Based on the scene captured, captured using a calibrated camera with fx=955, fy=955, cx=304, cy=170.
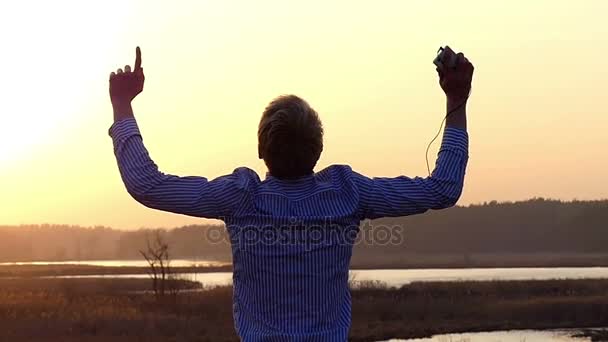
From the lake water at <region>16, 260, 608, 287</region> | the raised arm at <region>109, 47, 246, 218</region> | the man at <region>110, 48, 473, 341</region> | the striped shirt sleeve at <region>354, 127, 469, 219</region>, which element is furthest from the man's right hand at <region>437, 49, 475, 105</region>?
the lake water at <region>16, 260, 608, 287</region>

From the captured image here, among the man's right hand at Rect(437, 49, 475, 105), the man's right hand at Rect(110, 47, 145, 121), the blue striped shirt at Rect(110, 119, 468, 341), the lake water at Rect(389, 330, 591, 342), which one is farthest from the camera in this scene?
the lake water at Rect(389, 330, 591, 342)

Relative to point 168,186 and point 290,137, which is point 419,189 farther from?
point 168,186

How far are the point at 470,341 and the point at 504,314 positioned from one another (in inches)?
310

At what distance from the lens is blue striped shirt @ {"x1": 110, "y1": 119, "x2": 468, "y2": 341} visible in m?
2.54

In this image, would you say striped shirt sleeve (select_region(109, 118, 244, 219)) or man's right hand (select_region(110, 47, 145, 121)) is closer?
striped shirt sleeve (select_region(109, 118, 244, 219))

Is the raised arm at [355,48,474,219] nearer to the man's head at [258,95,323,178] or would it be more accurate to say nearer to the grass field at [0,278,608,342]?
the man's head at [258,95,323,178]

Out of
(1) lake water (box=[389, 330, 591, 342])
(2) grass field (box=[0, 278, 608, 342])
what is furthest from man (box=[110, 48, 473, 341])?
(1) lake water (box=[389, 330, 591, 342])

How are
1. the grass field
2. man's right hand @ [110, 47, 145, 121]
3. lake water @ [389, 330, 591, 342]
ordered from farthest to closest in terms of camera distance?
the grass field < lake water @ [389, 330, 591, 342] < man's right hand @ [110, 47, 145, 121]

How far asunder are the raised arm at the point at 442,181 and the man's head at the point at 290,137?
15cm

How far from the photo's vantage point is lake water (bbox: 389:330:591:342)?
77.0 ft

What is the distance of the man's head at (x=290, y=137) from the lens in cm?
258

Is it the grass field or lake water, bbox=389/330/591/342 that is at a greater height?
the grass field

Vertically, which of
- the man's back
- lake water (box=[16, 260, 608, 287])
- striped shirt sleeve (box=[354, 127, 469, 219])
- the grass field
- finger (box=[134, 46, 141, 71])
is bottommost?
the grass field

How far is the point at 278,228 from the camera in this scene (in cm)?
255
